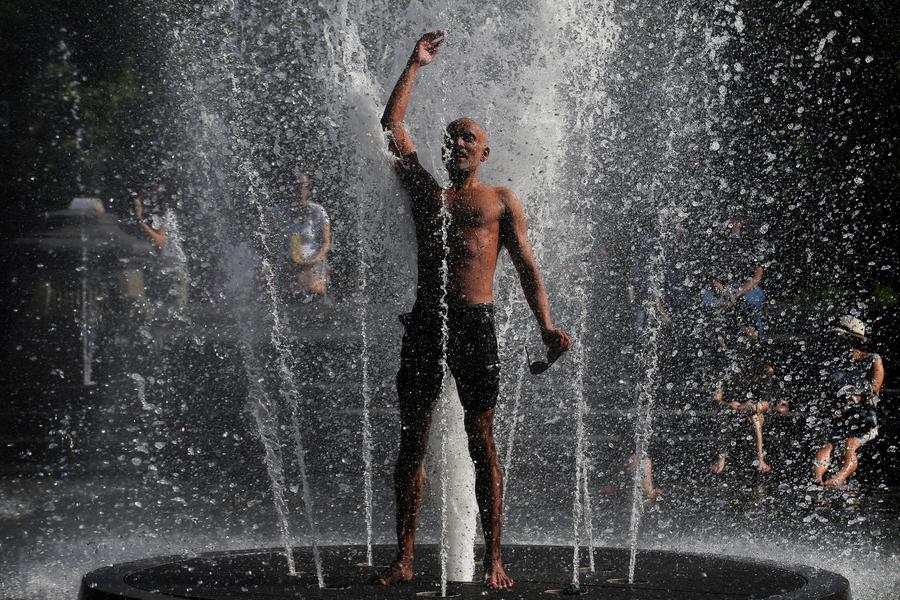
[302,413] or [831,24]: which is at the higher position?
[831,24]

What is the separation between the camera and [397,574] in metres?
4.87

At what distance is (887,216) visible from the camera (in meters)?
17.0

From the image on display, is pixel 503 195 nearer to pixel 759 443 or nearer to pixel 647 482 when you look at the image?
pixel 647 482

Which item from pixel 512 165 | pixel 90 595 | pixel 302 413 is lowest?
pixel 90 595

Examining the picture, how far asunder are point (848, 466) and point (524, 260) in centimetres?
551

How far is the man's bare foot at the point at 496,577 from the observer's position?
4691mm

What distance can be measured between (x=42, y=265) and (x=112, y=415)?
4838mm

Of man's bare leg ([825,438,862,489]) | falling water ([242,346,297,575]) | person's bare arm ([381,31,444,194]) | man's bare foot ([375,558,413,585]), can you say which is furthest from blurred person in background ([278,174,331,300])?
man's bare foot ([375,558,413,585])

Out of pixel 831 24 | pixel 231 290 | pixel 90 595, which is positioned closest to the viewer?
pixel 90 595

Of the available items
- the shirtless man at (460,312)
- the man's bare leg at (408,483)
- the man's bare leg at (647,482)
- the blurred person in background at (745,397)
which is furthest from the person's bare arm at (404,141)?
the blurred person in background at (745,397)

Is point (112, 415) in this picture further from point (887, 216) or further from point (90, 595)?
point (887, 216)

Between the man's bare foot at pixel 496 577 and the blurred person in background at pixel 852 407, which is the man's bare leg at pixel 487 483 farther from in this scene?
the blurred person in background at pixel 852 407

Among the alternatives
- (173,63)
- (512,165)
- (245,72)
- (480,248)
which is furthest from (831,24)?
(480,248)

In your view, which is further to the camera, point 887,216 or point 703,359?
point 887,216
